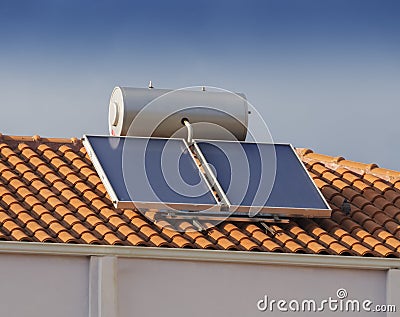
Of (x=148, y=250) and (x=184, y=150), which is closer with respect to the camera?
(x=148, y=250)

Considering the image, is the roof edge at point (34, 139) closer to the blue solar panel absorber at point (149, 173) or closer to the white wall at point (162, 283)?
the blue solar panel absorber at point (149, 173)

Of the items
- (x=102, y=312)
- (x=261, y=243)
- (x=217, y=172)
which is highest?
(x=217, y=172)

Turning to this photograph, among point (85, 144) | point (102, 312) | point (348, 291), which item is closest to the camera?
point (102, 312)

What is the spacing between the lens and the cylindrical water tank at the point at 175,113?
19781 mm

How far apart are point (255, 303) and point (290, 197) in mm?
1838

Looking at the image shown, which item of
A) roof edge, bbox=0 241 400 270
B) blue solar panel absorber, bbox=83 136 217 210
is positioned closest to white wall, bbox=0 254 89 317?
roof edge, bbox=0 241 400 270

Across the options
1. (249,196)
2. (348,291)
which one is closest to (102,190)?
(249,196)

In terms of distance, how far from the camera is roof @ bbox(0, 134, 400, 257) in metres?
→ 17.7

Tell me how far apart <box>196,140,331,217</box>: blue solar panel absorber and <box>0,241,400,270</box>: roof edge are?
910 millimetres

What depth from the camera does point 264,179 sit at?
1917 cm

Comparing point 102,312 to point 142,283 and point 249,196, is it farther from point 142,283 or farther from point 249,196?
point 249,196

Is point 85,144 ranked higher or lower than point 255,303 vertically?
higher

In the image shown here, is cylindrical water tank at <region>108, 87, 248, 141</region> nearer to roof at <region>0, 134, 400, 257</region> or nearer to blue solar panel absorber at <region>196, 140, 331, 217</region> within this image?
blue solar panel absorber at <region>196, 140, 331, 217</region>

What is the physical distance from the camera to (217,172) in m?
19.1
